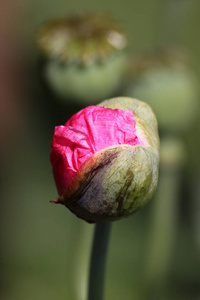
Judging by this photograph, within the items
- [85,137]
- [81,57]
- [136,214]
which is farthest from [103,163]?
[136,214]

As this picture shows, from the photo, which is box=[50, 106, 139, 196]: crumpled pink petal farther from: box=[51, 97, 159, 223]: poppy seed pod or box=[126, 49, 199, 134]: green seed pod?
box=[126, 49, 199, 134]: green seed pod

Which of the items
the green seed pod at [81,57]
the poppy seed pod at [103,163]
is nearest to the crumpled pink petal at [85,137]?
the poppy seed pod at [103,163]

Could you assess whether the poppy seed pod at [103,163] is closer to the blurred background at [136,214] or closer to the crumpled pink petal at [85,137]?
the crumpled pink petal at [85,137]

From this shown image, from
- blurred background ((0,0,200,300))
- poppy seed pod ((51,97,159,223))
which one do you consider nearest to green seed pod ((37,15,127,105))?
blurred background ((0,0,200,300))

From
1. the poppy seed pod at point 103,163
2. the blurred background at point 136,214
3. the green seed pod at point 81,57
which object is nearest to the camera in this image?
the poppy seed pod at point 103,163

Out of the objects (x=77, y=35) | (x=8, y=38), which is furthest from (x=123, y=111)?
(x=8, y=38)

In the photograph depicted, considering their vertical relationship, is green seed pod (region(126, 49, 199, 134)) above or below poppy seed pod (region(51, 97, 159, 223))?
above
